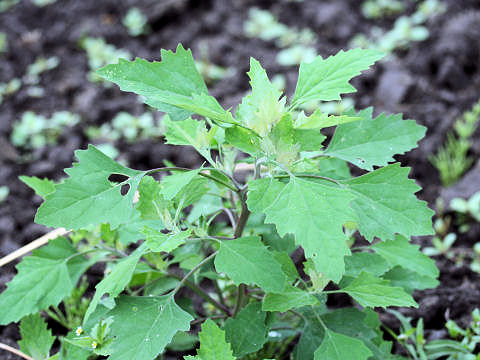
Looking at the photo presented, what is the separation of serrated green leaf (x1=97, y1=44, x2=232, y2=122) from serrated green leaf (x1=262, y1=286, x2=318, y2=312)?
1.51ft

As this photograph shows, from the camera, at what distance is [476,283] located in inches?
85.6

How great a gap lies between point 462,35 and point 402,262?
2471mm

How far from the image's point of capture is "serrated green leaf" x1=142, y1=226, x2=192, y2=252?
1.19 m

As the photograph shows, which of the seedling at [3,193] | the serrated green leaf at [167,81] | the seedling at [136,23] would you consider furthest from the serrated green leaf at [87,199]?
the seedling at [136,23]

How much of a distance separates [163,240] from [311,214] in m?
0.36

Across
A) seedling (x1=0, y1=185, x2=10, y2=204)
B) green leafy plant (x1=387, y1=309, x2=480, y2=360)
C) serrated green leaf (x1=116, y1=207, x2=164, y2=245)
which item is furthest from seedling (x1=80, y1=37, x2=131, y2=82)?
green leafy plant (x1=387, y1=309, x2=480, y2=360)

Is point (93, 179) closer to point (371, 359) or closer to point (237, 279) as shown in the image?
point (237, 279)

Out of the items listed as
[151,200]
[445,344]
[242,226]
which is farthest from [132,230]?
[445,344]

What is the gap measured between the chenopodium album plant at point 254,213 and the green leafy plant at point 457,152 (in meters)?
1.28

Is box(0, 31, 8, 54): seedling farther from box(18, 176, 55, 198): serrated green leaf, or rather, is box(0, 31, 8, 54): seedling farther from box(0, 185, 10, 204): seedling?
box(18, 176, 55, 198): serrated green leaf

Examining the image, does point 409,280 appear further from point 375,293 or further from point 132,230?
point 132,230

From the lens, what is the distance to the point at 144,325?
133 centimetres

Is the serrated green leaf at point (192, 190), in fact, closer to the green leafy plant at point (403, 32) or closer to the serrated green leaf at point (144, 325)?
the serrated green leaf at point (144, 325)

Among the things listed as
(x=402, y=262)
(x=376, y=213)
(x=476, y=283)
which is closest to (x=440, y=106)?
(x=476, y=283)
